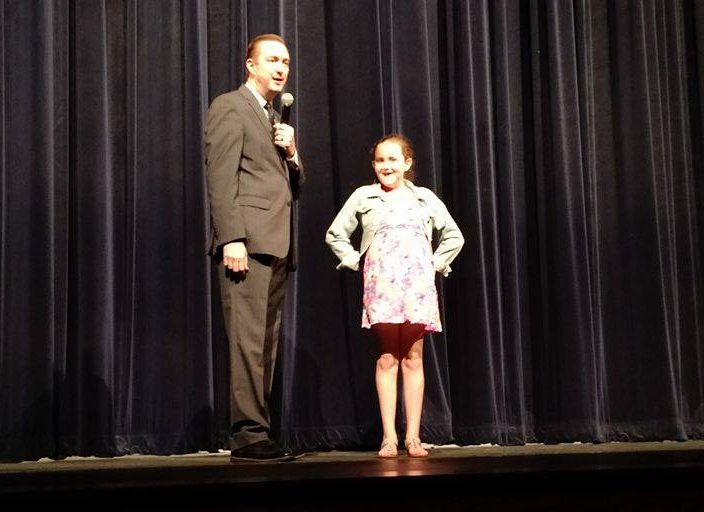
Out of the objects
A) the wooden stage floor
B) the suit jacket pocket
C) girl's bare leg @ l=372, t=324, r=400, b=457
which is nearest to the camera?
the wooden stage floor

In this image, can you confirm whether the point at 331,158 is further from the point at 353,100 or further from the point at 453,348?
the point at 453,348

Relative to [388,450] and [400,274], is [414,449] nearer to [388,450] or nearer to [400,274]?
[388,450]

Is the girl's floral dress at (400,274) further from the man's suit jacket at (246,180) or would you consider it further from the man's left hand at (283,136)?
the man's left hand at (283,136)

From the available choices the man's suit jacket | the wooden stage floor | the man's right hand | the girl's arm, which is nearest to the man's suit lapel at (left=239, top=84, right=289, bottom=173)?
the man's suit jacket

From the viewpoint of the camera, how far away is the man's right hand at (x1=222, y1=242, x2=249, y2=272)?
2951mm

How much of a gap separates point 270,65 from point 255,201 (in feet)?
1.71

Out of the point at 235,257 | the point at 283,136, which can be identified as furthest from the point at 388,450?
the point at 283,136

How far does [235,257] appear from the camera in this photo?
9.68 feet

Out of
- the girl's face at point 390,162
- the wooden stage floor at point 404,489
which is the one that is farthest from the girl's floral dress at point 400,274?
the wooden stage floor at point 404,489

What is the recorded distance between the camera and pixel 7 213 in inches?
150

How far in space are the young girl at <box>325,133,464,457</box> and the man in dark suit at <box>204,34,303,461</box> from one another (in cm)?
46

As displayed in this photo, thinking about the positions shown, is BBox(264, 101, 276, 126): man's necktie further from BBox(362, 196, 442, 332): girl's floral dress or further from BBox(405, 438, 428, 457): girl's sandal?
BBox(405, 438, 428, 457): girl's sandal

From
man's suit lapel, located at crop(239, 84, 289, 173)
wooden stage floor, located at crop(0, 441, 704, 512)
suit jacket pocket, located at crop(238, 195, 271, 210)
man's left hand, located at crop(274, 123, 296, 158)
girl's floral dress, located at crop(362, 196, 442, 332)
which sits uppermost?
man's suit lapel, located at crop(239, 84, 289, 173)

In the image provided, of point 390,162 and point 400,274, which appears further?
point 390,162
